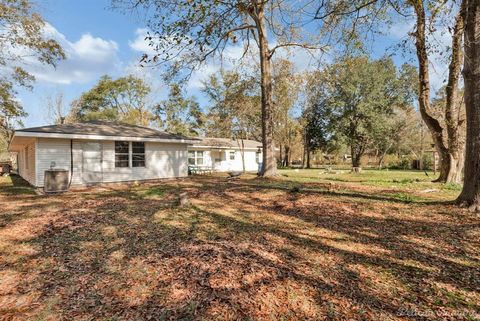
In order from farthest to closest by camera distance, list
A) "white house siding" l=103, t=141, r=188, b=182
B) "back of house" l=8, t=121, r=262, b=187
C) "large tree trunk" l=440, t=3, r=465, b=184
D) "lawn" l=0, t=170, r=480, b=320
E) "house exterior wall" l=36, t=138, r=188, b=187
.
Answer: "white house siding" l=103, t=141, r=188, b=182 < "house exterior wall" l=36, t=138, r=188, b=187 < "back of house" l=8, t=121, r=262, b=187 < "large tree trunk" l=440, t=3, r=465, b=184 < "lawn" l=0, t=170, r=480, b=320

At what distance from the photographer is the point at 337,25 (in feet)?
22.4

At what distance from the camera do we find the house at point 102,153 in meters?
11.4

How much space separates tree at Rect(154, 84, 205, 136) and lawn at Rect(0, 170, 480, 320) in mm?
30659

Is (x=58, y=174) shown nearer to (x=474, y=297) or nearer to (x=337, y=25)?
(x=337, y=25)

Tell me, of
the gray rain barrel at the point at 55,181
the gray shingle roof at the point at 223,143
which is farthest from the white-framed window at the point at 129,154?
the gray shingle roof at the point at 223,143

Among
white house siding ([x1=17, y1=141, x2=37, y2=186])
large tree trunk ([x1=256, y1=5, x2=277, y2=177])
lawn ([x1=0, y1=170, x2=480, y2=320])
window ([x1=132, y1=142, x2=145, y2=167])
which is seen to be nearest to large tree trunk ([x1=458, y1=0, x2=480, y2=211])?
lawn ([x1=0, y1=170, x2=480, y2=320])

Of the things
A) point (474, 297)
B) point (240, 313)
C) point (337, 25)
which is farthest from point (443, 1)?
point (240, 313)

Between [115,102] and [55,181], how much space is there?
93.8ft

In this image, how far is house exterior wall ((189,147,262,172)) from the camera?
25.3 meters

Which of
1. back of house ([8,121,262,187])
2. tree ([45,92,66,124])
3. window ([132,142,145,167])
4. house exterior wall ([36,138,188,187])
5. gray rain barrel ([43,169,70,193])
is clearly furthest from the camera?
A: tree ([45,92,66,124])

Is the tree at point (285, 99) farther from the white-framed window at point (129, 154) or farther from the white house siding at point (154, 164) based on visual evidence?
the white-framed window at point (129, 154)

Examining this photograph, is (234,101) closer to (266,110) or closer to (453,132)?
(266,110)

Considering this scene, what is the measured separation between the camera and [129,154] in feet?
45.1

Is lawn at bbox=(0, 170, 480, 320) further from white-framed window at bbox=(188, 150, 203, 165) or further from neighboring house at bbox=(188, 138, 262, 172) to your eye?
white-framed window at bbox=(188, 150, 203, 165)
